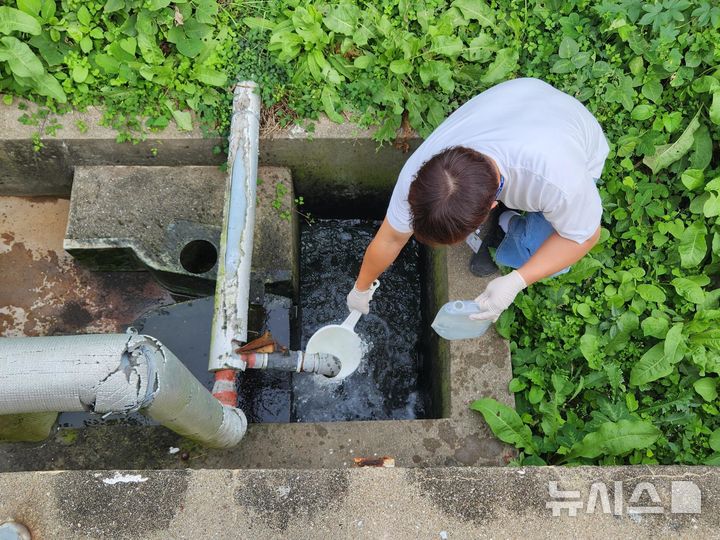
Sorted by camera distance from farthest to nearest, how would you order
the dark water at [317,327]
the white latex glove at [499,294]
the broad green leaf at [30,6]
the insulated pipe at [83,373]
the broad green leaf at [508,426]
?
the dark water at [317,327]
the broad green leaf at [30,6]
the broad green leaf at [508,426]
the white latex glove at [499,294]
the insulated pipe at [83,373]

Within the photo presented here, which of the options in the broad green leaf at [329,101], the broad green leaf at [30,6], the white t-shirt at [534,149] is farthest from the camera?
the broad green leaf at [329,101]

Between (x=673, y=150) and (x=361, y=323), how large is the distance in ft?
7.36

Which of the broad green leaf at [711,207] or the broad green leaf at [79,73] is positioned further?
the broad green leaf at [79,73]

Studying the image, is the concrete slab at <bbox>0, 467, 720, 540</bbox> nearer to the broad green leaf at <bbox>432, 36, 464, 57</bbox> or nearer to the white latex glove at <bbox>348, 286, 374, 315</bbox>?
the white latex glove at <bbox>348, 286, 374, 315</bbox>

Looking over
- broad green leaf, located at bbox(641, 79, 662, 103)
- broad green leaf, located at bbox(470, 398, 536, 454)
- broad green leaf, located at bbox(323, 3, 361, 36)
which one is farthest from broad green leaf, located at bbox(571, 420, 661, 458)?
broad green leaf, located at bbox(323, 3, 361, 36)

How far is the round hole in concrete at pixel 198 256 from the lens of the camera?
11.4 feet

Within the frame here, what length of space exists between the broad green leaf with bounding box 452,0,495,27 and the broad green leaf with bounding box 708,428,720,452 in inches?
103

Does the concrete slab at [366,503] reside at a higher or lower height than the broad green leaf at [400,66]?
lower

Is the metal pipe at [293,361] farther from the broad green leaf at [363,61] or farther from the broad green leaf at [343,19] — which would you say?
the broad green leaf at [343,19]

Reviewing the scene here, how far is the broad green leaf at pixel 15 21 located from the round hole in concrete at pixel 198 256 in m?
1.48

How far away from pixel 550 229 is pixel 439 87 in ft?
4.06

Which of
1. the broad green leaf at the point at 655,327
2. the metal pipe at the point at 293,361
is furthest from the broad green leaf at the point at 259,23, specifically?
the broad green leaf at the point at 655,327

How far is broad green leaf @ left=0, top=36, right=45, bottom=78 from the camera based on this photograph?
3020 millimetres

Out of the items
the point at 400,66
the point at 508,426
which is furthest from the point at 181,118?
the point at 508,426
